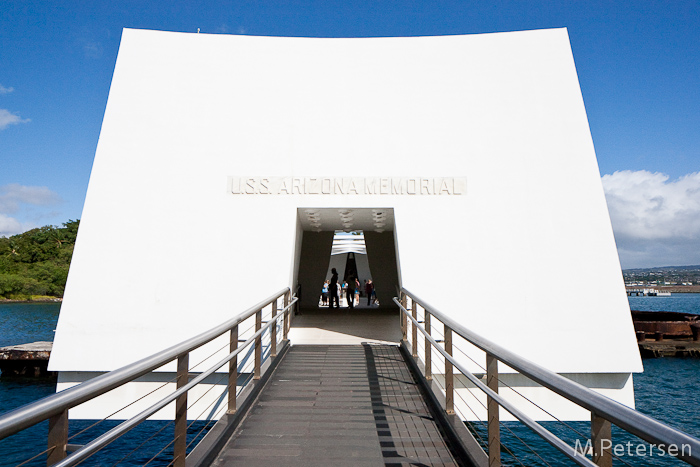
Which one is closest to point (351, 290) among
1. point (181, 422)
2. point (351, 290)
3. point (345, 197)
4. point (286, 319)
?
point (351, 290)

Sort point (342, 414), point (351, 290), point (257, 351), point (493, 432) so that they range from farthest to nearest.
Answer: point (351, 290) < point (257, 351) < point (342, 414) < point (493, 432)

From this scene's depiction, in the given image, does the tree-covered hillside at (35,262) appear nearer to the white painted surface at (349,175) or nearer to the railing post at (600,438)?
the white painted surface at (349,175)

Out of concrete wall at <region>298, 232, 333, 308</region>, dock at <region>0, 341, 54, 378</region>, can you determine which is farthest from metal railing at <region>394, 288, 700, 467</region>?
dock at <region>0, 341, 54, 378</region>

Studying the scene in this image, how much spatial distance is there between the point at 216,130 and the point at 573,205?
22.0 ft

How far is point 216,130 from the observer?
324 inches

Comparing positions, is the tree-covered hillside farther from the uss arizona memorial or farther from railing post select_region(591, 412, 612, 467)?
railing post select_region(591, 412, 612, 467)

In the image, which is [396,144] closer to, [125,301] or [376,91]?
[376,91]

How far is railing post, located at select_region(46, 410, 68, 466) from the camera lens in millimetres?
1613

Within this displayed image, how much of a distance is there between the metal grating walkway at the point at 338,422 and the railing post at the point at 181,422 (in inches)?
21.8

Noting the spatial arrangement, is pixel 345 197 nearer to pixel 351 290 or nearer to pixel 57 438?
pixel 57 438

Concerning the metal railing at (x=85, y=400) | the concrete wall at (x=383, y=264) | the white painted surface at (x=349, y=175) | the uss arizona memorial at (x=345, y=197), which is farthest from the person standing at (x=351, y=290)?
the metal railing at (x=85, y=400)

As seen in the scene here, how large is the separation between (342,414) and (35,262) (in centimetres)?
6257

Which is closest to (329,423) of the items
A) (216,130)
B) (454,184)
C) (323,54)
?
(454,184)

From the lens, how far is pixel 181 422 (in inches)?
105
